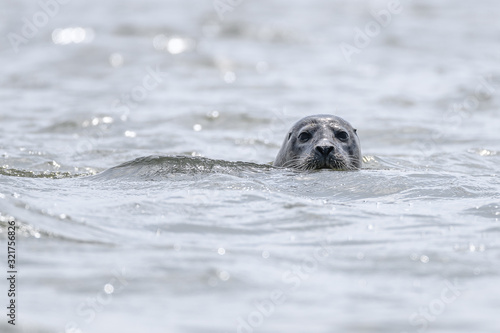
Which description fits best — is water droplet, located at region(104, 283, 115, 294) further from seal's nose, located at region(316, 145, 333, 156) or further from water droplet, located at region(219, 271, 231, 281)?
seal's nose, located at region(316, 145, 333, 156)

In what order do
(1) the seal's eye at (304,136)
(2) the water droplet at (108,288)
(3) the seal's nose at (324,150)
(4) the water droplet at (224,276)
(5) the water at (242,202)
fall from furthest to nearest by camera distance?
(1) the seal's eye at (304,136) < (3) the seal's nose at (324,150) < (4) the water droplet at (224,276) < (2) the water droplet at (108,288) < (5) the water at (242,202)

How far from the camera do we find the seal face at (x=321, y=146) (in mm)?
8461

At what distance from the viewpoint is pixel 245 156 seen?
11.5 m

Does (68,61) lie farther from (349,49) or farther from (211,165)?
Answer: (211,165)

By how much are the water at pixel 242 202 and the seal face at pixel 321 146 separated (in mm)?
277

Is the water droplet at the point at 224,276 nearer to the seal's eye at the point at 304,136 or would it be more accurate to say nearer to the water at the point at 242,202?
the water at the point at 242,202

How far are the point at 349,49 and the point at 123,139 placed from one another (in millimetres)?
10917

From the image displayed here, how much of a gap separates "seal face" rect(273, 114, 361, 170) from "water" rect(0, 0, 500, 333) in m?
0.28

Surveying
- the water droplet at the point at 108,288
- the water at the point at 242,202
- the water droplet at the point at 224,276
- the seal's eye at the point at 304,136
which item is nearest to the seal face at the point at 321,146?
the seal's eye at the point at 304,136

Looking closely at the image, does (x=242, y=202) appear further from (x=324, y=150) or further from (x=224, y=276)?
(x=224, y=276)

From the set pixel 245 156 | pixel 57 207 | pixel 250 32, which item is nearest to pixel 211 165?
pixel 57 207

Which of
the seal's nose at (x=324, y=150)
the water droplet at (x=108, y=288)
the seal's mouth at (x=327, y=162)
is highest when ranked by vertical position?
the seal's nose at (x=324, y=150)

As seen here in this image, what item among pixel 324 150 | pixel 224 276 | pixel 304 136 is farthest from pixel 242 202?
pixel 304 136

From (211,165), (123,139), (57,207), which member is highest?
(123,139)
